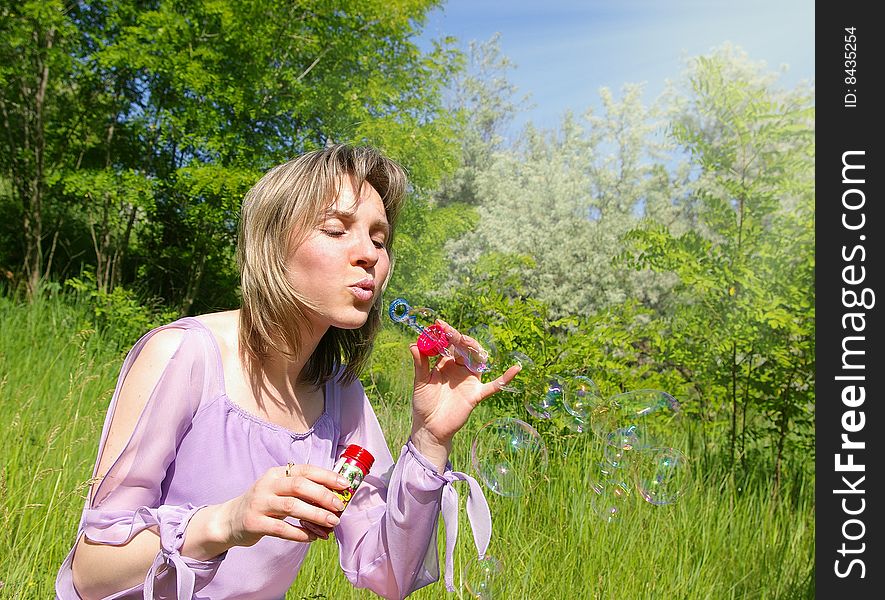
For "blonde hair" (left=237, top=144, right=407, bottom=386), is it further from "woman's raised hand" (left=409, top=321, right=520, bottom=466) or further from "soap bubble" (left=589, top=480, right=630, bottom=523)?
"soap bubble" (left=589, top=480, right=630, bottom=523)

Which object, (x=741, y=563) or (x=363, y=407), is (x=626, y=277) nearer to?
(x=741, y=563)

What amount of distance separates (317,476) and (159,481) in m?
0.43

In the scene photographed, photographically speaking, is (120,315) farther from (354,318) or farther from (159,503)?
(354,318)

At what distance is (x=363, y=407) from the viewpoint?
5.74ft

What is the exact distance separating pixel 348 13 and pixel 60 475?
4.37m

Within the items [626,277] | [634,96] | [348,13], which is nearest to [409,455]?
[348,13]

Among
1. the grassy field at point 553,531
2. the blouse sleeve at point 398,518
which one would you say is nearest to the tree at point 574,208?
the grassy field at point 553,531

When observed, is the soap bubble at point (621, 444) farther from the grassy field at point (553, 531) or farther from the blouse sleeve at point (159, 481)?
the blouse sleeve at point (159, 481)

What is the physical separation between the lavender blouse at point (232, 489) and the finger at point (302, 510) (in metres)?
0.22

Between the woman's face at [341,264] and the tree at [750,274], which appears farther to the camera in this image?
the tree at [750,274]

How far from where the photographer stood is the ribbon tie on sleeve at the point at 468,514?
60.9 inches

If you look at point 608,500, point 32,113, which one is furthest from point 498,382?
point 32,113

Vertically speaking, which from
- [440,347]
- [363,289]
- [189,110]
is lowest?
[440,347]

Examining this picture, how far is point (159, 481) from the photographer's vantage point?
1339mm
